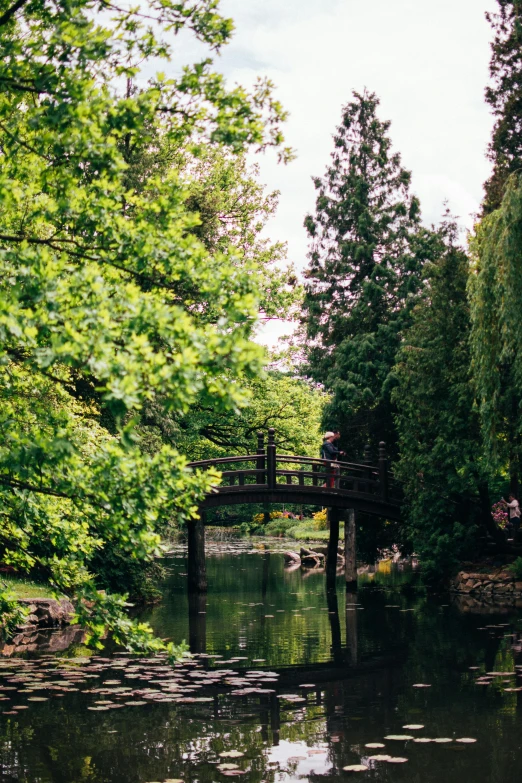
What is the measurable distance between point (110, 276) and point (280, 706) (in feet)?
16.6

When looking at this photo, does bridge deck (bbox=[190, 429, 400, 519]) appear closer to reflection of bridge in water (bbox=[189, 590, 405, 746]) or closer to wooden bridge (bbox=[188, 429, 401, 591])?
wooden bridge (bbox=[188, 429, 401, 591])

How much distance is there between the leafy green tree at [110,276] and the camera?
5164 millimetres

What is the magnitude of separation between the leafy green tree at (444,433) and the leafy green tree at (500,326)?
182 cm

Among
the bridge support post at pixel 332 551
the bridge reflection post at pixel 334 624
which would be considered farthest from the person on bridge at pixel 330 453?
the bridge reflection post at pixel 334 624

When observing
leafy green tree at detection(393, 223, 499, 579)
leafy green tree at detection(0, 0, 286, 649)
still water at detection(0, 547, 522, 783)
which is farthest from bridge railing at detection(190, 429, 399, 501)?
leafy green tree at detection(0, 0, 286, 649)

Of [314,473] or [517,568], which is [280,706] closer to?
[517,568]

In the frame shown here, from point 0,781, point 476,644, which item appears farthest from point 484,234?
point 0,781

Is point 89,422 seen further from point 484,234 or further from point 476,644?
point 484,234

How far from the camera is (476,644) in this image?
13.4 metres

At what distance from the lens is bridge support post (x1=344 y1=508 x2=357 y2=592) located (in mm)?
22938

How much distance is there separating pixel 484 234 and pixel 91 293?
13792 mm

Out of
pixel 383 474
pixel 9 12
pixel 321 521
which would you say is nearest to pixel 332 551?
pixel 383 474

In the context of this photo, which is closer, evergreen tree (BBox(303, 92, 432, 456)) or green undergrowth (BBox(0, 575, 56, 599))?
green undergrowth (BBox(0, 575, 56, 599))

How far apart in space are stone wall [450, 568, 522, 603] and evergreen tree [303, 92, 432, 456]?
7435 millimetres
